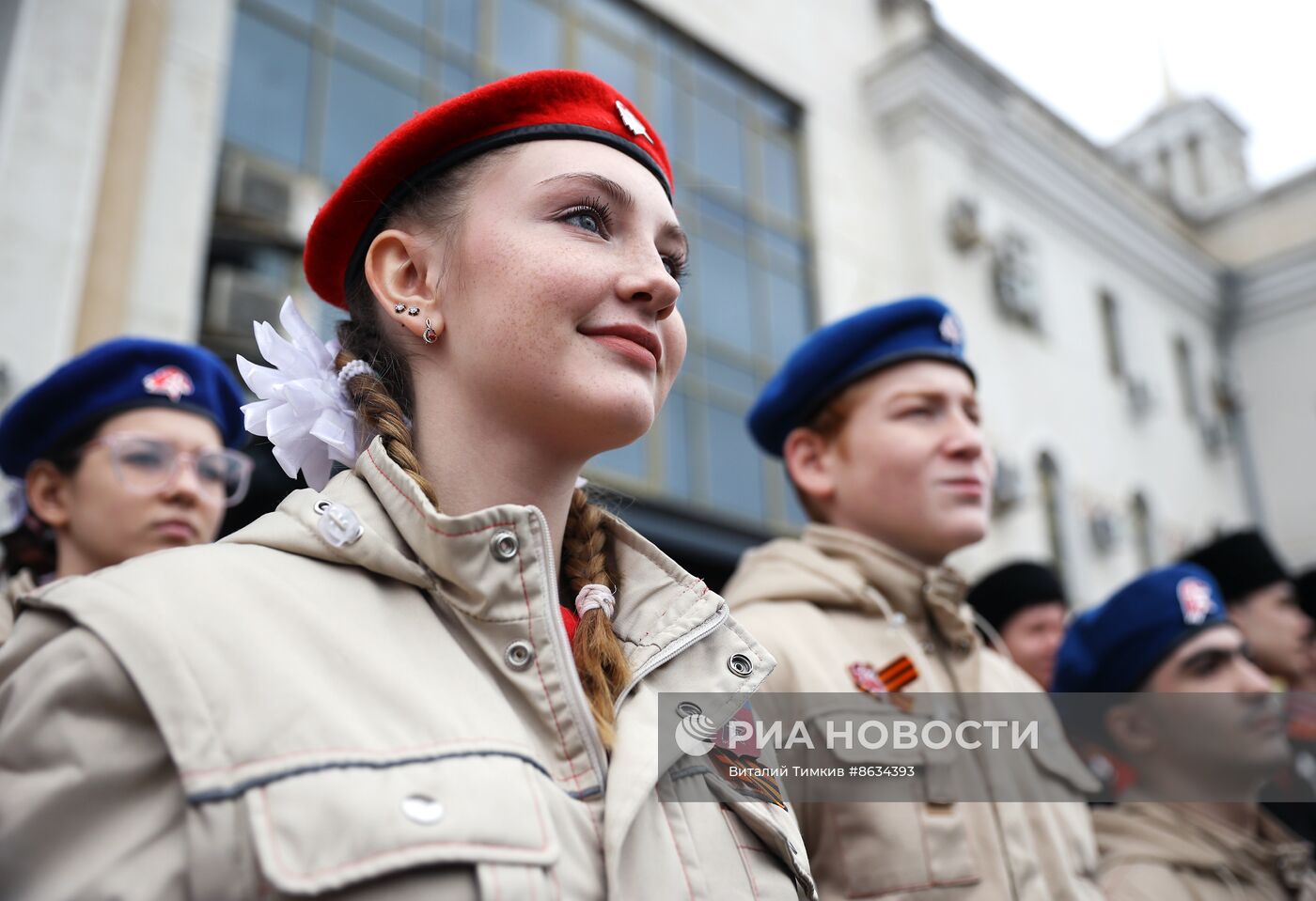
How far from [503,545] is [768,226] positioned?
29.8 feet

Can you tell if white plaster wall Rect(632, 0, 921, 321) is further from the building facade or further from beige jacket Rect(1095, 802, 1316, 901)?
beige jacket Rect(1095, 802, 1316, 901)

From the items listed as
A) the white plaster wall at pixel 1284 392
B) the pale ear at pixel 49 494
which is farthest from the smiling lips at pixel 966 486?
the white plaster wall at pixel 1284 392

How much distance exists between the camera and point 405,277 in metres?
1.83

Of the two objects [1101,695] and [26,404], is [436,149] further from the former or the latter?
[1101,695]

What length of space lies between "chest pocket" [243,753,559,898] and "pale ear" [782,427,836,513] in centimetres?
180

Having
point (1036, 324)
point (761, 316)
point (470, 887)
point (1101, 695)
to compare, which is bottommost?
point (470, 887)

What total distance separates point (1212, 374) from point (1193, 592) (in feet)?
47.2

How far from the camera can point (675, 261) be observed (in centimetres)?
199

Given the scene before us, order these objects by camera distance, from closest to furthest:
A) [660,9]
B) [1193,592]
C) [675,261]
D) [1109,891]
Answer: [675,261], [1109,891], [1193,592], [660,9]

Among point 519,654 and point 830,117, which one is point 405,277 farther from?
point 830,117

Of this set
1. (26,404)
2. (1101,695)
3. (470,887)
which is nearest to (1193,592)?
(1101,695)

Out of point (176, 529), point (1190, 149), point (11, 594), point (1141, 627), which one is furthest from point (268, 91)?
point (1190, 149)

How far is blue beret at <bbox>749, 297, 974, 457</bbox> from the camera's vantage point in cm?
303

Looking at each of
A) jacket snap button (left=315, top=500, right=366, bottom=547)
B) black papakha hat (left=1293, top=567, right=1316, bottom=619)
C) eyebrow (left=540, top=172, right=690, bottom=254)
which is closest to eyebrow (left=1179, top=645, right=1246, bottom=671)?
black papakha hat (left=1293, top=567, right=1316, bottom=619)
